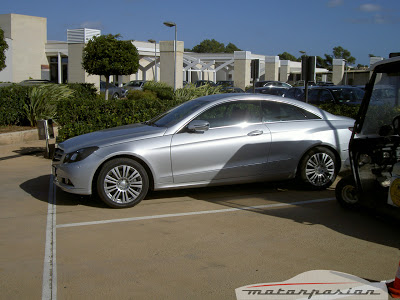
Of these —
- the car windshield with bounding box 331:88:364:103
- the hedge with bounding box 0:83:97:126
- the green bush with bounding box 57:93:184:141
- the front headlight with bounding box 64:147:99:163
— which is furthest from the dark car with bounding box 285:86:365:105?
the front headlight with bounding box 64:147:99:163

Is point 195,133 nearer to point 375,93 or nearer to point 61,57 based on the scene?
point 375,93

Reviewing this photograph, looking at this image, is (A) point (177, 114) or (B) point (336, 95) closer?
(A) point (177, 114)

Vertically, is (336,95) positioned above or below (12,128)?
above

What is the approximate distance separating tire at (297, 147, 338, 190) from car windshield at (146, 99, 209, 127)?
1.89m

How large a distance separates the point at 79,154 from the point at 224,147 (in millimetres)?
2113

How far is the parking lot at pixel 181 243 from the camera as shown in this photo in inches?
172

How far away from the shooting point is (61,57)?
42812mm

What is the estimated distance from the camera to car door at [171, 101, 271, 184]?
6.97 metres

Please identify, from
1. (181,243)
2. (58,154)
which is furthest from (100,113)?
(181,243)

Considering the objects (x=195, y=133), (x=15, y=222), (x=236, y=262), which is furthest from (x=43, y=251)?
(x=195, y=133)

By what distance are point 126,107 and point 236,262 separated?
6712 millimetres

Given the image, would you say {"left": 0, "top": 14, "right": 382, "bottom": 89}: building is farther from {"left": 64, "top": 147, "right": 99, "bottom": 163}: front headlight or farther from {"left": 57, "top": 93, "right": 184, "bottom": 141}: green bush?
{"left": 64, "top": 147, "right": 99, "bottom": 163}: front headlight

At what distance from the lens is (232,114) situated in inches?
291

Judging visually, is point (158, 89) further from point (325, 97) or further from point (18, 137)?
point (18, 137)
